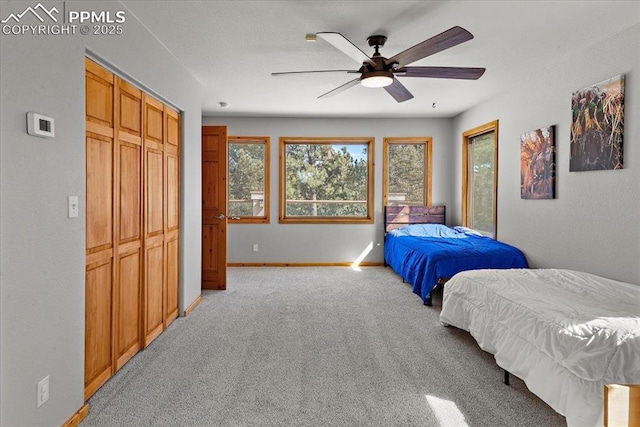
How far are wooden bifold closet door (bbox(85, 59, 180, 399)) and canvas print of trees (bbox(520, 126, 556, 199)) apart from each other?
12.3ft

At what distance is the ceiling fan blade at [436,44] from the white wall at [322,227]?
3477 mm

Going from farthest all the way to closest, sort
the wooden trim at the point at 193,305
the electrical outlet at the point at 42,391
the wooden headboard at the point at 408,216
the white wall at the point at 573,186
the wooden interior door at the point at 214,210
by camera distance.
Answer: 1. the wooden headboard at the point at 408,216
2. the wooden interior door at the point at 214,210
3. the wooden trim at the point at 193,305
4. the white wall at the point at 573,186
5. the electrical outlet at the point at 42,391

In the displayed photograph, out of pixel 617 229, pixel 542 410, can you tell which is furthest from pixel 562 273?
pixel 542 410

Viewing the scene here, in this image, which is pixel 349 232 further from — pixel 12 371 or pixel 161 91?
pixel 12 371

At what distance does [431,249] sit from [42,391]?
3.72 meters

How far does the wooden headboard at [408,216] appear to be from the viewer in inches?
247

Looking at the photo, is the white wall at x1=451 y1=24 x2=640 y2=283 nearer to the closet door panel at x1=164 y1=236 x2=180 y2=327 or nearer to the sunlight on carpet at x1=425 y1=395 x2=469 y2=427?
the sunlight on carpet at x1=425 y1=395 x2=469 y2=427

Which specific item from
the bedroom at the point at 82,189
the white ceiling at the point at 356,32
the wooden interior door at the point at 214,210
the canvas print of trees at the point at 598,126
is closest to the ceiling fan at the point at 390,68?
the white ceiling at the point at 356,32

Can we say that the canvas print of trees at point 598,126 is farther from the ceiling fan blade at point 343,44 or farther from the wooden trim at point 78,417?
the wooden trim at point 78,417

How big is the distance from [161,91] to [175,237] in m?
1.38

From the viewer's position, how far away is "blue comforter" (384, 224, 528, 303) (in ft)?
13.3

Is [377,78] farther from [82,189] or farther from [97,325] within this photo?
[97,325]

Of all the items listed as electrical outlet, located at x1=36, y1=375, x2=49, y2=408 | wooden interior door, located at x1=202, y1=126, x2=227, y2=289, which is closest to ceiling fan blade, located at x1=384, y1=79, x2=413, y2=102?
wooden interior door, located at x1=202, y1=126, x2=227, y2=289

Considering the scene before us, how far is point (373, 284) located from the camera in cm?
514
